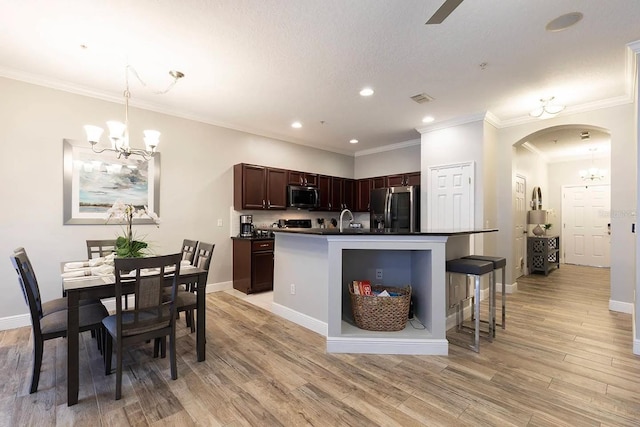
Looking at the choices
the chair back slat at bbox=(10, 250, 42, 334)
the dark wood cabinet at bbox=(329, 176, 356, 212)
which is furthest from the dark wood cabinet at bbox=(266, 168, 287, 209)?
the chair back slat at bbox=(10, 250, 42, 334)

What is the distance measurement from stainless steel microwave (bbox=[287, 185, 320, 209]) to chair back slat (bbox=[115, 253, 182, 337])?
344cm

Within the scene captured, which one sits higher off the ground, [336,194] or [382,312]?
[336,194]

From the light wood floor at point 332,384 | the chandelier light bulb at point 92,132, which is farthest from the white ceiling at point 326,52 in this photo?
the light wood floor at point 332,384

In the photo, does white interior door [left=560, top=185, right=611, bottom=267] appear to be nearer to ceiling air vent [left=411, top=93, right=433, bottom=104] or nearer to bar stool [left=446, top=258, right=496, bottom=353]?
ceiling air vent [left=411, top=93, right=433, bottom=104]

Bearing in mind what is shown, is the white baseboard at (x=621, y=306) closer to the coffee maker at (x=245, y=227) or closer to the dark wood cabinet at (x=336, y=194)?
the dark wood cabinet at (x=336, y=194)

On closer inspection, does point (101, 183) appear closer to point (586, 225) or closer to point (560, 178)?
point (560, 178)

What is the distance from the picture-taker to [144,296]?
2.03m

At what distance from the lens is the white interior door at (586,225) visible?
7.03 m

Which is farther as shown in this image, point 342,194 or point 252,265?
point 342,194

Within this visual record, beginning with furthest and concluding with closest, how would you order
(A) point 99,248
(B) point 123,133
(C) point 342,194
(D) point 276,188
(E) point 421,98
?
(C) point 342,194, (D) point 276,188, (E) point 421,98, (A) point 99,248, (B) point 123,133

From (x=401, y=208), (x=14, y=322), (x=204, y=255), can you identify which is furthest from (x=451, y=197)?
(x=14, y=322)

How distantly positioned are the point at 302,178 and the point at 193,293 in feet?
11.1

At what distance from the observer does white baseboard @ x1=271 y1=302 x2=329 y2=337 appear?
304 centimetres

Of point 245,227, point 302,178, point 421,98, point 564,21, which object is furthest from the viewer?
point 302,178
